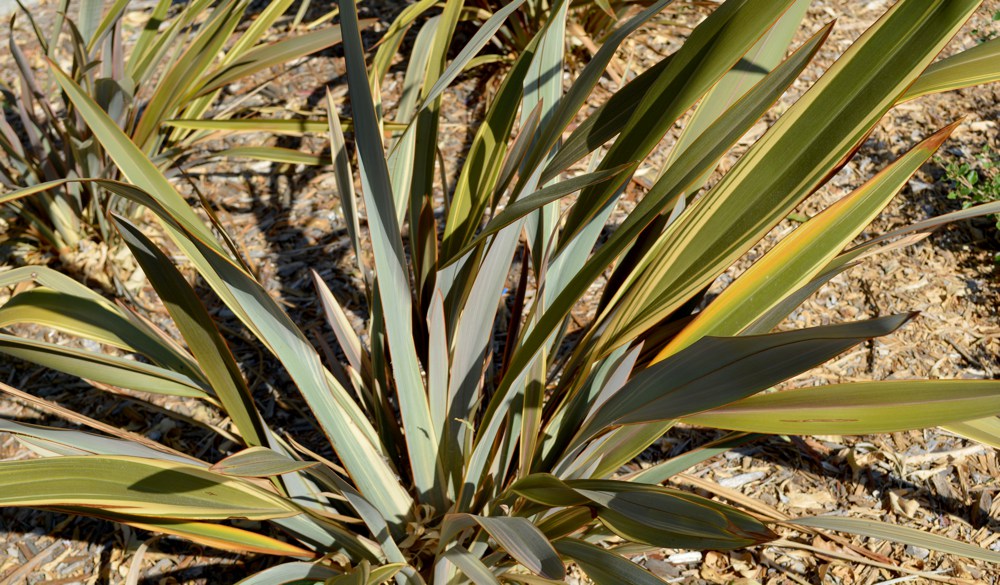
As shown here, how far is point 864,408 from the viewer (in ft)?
2.51

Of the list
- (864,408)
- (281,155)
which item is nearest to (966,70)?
(864,408)

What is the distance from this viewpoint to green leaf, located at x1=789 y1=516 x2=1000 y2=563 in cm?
103

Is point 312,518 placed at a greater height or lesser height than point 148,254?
lesser

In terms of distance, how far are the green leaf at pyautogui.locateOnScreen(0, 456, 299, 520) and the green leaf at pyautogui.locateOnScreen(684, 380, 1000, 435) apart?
525mm

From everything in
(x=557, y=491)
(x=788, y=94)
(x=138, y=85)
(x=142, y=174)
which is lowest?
(x=557, y=491)

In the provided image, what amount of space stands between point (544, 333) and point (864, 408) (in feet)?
1.13

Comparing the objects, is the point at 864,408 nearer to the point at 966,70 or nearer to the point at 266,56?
the point at 966,70

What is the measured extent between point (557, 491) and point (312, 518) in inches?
15.2

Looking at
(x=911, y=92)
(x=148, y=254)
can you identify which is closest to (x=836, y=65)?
(x=911, y=92)

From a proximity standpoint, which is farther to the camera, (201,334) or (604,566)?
(201,334)

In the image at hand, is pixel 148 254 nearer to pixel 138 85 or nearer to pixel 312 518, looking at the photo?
pixel 312 518

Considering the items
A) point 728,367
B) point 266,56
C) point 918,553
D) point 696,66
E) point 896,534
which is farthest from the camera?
point 266,56

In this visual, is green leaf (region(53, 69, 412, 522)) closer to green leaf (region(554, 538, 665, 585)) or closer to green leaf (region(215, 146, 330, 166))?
green leaf (region(554, 538, 665, 585))

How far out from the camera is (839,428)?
788mm
